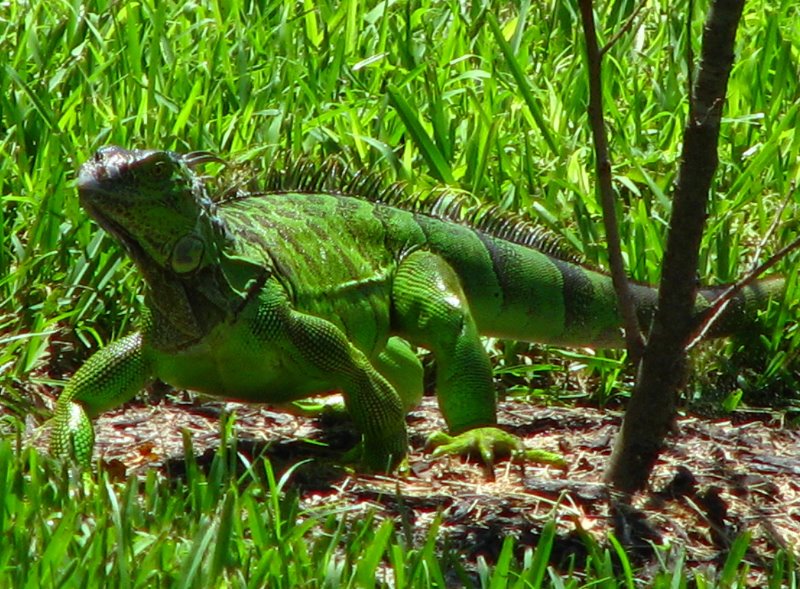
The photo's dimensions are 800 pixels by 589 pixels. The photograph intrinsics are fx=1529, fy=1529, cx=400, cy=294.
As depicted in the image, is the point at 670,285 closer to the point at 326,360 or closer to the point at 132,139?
the point at 326,360

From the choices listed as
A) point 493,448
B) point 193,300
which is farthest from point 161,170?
point 493,448

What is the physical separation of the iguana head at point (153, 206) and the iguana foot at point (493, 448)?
100 centimetres

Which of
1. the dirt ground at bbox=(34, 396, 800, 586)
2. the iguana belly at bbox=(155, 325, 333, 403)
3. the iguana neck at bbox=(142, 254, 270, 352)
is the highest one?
the iguana neck at bbox=(142, 254, 270, 352)

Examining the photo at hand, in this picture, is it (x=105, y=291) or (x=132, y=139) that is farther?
(x=132, y=139)

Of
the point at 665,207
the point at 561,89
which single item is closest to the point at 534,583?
the point at 665,207

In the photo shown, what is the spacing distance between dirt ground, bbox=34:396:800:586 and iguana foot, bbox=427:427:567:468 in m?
0.03

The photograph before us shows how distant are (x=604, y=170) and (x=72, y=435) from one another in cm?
165

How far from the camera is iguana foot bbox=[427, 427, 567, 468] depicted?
15.3 feet

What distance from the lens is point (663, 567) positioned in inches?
142

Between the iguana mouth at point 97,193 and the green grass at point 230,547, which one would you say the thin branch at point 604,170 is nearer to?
the green grass at point 230,547

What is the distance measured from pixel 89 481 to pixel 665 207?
2767mm

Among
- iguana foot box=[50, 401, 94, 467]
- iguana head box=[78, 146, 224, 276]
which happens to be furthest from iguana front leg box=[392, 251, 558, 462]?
iguana foot box=[50, 401, 94, 467]

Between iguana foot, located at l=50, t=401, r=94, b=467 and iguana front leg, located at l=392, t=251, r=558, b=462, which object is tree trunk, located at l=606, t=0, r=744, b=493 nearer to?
iguana front leg, located at l=392, t=251, r=558, b=462

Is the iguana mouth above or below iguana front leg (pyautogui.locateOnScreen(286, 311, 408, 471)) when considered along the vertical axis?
above
